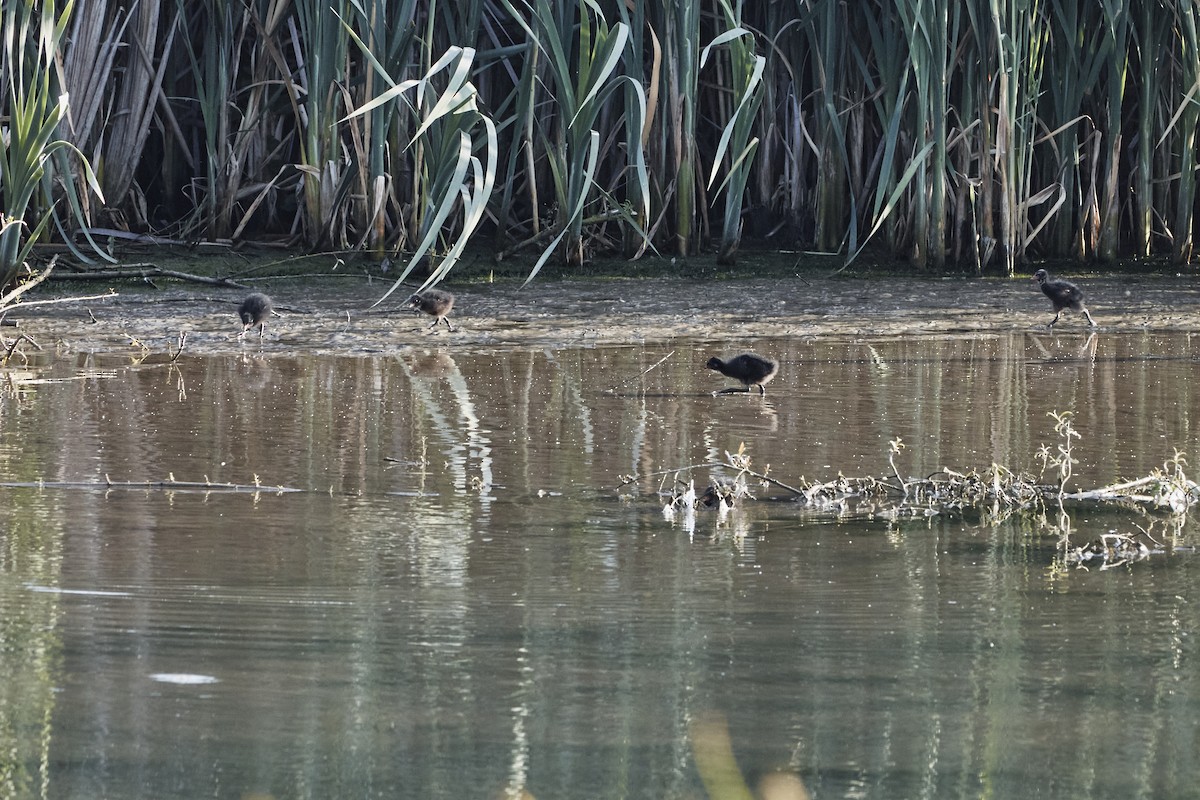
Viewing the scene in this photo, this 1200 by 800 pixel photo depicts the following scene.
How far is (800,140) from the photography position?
1176cm

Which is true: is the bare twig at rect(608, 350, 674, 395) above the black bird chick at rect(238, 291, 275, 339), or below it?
below

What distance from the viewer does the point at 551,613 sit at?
3877mm

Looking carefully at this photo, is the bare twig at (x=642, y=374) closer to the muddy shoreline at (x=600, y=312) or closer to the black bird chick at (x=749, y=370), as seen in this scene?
the black bird chick at (x=749, y=370)

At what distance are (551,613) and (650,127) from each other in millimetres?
7314

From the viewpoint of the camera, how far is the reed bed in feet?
34.8

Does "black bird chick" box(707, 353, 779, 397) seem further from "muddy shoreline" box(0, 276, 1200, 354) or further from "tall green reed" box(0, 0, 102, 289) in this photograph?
"tall green reed" box(0, 0, 102, 289)

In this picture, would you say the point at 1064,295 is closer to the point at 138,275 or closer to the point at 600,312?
the point at 600,312

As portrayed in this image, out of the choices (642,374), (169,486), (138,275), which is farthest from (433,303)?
(169,486)

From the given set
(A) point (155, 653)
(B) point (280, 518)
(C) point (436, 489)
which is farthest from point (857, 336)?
(A) point (155, 653)

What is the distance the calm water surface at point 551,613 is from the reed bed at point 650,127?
12.8 ft

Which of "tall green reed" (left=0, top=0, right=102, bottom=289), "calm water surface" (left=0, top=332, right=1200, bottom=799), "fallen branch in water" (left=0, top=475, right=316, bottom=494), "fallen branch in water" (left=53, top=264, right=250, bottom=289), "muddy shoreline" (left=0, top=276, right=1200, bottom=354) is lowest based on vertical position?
"calm water surface" (left=0, top=332, right=1200, bottom=799)

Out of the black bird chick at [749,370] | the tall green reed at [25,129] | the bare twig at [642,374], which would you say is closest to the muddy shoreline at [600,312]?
the tall green reed at [25,129]

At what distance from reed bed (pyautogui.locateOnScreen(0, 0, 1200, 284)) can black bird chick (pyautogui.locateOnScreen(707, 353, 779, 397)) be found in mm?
2657

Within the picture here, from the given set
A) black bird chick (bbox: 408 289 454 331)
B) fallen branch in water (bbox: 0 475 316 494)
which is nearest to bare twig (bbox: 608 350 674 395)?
black bird chick (bbox: 408 289 454 331)
